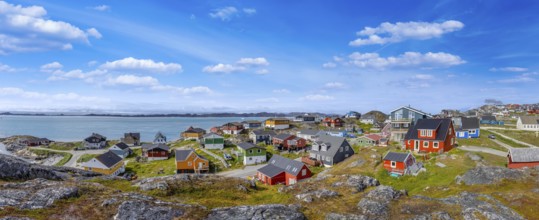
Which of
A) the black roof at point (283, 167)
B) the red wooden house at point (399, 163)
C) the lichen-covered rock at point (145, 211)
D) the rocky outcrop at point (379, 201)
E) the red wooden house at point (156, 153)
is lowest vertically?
the red wooden house at point (156, 153)

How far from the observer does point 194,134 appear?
130 m

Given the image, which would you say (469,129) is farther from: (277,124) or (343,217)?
(277,124)

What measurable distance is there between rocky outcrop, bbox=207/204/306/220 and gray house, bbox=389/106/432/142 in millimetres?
58393

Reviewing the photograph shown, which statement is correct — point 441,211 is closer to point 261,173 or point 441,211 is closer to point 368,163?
point 368,163

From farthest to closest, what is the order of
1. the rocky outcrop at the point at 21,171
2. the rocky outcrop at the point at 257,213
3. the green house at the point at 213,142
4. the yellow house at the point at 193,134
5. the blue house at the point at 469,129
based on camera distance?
the yellow house at the point at 193,134
the green house at the point at 213,142
the blue house at the point at 469,129
the rocky outcrop at the point at 21,171
the rocky outcrop at the point at 257,213

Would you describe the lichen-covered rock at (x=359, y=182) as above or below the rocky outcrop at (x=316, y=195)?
below

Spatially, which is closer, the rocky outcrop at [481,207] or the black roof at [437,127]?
the rocky outcrop at [481,207]

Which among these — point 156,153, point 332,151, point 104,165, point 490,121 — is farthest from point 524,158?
point 490,121

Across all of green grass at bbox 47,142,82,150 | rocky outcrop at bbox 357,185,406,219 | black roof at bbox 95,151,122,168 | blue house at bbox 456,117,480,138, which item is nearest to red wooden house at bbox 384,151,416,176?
rocky outcrop at bbox 357,185,406,219

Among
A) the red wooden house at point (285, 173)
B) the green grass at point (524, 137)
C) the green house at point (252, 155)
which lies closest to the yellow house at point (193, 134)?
the green house at point (252, 155)

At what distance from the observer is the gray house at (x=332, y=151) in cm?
6769

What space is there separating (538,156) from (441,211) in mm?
32277

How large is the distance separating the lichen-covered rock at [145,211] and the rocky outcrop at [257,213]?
7.80 feet

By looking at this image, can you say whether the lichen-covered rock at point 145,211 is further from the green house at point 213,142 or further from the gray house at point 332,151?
the green house at point 213,142
